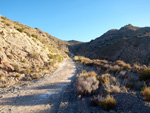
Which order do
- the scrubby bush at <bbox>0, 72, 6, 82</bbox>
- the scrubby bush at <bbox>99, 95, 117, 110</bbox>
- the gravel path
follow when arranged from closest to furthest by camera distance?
the scrubby bush at <bbox>99, 95, 117, 110</bbox>, the gravel path, the scrubby bush at <bbox>0, 72, 6, 82</bbox>

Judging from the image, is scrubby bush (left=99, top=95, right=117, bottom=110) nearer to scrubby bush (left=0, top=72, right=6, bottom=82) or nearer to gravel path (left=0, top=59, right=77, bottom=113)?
gravel path (left=0, top=59, right=77, bottom=113)

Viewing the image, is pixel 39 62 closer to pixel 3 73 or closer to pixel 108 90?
pixel 3 73

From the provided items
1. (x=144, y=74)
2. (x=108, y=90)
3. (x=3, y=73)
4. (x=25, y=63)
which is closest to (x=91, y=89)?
(x=108, y=90)

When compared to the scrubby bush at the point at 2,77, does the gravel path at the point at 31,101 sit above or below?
below

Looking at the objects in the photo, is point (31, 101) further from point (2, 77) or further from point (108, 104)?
point (2, 77)

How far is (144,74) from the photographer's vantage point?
801 cm

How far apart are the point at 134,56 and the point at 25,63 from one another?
109ft

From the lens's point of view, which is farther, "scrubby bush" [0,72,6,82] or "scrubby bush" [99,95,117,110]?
"scrubby bush" [0,72,6,82]

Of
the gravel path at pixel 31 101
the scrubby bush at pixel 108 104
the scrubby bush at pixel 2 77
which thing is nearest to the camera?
the scrubby bush at pixel 108 104

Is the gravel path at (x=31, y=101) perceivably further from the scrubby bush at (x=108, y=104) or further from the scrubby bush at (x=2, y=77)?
the scrubby bush at (x=2, y=77)

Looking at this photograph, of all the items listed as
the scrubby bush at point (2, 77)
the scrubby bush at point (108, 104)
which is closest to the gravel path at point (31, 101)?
the scrubby bush at point (108, 104)

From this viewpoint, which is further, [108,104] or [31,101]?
[31,101]

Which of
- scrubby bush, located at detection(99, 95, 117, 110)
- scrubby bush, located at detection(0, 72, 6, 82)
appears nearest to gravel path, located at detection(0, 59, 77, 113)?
scrubby bush, located at detection(99, 95, 117, 110)

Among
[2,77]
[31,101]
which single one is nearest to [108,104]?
[31,101]
